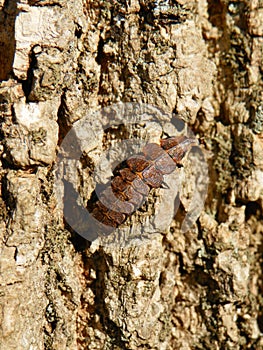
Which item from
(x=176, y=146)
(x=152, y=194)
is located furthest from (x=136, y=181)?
(x=176, y=146)

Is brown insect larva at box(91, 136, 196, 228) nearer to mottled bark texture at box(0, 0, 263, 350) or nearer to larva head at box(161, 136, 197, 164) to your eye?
larva head at box(161, 136, 197, 164)

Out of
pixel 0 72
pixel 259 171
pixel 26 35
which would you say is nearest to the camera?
pixel 26 35

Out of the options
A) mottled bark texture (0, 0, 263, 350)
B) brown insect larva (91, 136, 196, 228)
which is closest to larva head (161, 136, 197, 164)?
brown insect larva (91, 136, 196, 228)

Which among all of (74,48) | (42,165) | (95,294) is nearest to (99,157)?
(42,165)

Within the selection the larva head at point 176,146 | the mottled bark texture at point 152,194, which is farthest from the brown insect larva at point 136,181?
the mottled bark texture at point 152,194

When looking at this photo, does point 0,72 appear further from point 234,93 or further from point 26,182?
point 234,93

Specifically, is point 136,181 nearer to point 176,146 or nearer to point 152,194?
point 152,194
